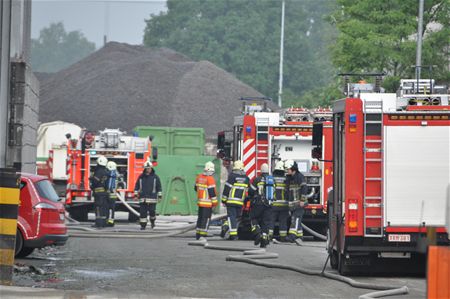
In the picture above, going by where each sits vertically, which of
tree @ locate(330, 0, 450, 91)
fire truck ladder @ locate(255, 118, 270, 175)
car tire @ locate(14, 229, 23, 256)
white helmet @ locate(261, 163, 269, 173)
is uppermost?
tree @ locate(330, 0, 450, 91)

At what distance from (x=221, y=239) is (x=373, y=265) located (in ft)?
28.8

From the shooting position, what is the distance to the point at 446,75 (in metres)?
37.4

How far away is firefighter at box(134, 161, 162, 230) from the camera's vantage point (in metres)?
29.1

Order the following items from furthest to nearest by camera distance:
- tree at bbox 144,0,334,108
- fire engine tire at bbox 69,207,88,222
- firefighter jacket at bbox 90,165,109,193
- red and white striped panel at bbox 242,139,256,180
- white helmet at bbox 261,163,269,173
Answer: tree at bbox 144,0,334,108 → fire engine tire at bbox 69,207,88,222 → firefighter jacket at bbox 90,165,109,193 → red and white striped panel at bbox 242,139,256,180 → white helmet at bbox 261,163,269,173

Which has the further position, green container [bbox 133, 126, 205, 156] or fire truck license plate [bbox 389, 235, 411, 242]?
green container [bbox 133, 126, 205, 156]

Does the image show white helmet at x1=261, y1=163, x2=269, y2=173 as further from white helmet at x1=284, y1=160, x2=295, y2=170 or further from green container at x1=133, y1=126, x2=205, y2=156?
green container at x1=133, y1=126, x2=205, y2=156

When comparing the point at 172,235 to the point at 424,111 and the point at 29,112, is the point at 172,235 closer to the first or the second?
the point at 29,112

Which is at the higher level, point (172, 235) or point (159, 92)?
point (159, 92)

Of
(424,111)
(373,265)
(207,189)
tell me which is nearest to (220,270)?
(373,265)

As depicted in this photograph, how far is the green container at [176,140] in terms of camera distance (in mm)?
43312

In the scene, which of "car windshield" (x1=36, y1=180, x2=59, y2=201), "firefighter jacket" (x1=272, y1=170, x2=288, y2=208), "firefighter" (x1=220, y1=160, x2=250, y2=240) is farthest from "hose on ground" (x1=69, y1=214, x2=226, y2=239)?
"car windshield" (x1=36, y1=180, x2=59, y2=201)

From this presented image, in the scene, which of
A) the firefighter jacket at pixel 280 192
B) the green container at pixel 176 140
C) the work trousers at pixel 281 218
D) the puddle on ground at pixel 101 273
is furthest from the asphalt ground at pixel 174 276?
the green container at pixel 176 140

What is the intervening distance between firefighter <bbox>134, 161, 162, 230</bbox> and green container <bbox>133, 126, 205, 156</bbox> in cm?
1374

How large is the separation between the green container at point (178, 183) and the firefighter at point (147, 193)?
271 inches
